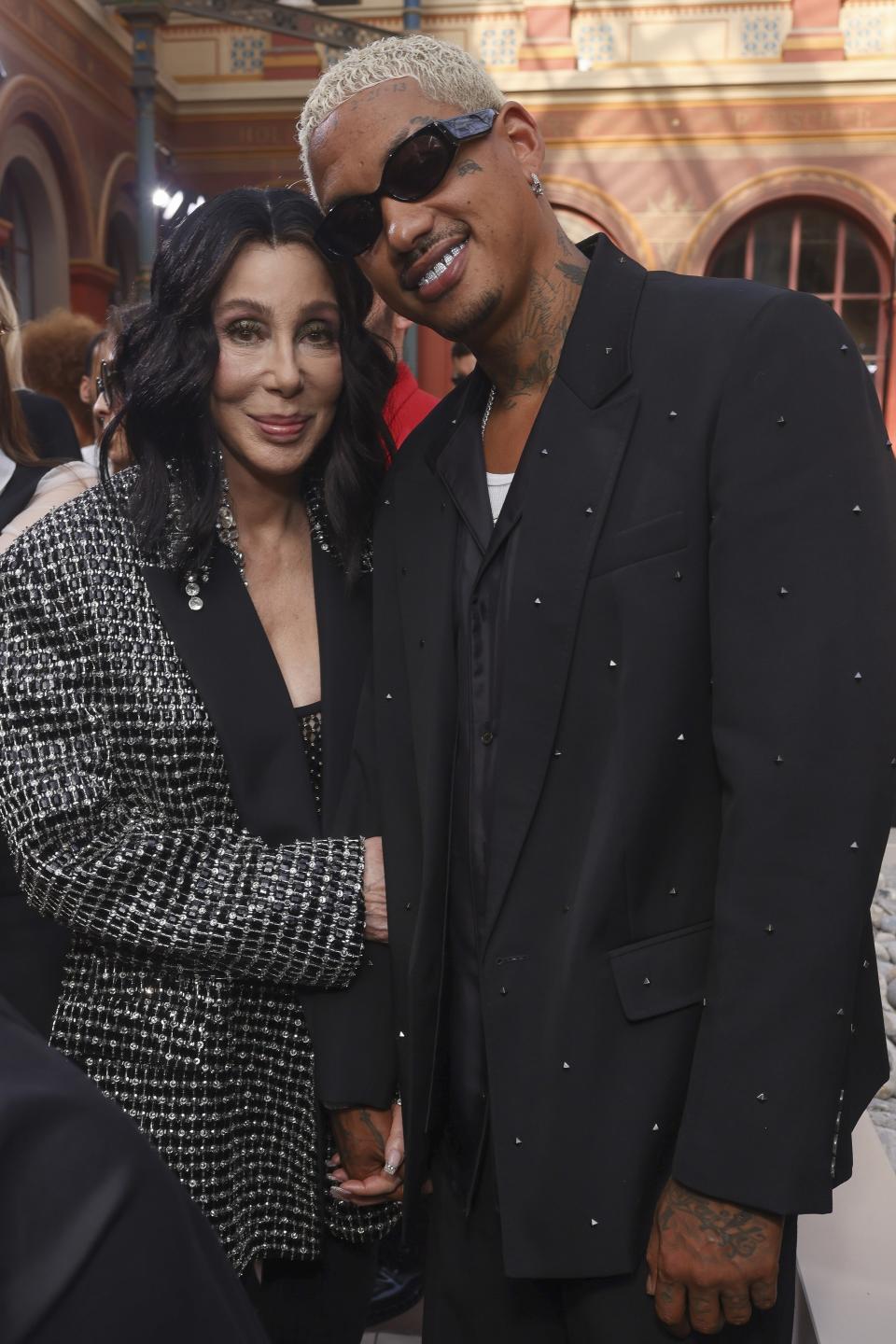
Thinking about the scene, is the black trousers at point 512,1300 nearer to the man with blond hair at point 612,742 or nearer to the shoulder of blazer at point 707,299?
the man with blond hair at point 612,742

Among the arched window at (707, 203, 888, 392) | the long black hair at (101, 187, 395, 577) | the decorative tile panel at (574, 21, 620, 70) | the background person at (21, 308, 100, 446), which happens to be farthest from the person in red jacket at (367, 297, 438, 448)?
the decorative tile panel at (574, 21, 620, 70)

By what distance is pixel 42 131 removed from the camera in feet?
31.6

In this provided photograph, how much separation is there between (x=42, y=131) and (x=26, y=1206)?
10.5 m

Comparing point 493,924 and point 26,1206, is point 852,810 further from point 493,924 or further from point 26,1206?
point 26,1206

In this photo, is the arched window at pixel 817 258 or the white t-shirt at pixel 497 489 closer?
the white t-shirt at pixel 497 489

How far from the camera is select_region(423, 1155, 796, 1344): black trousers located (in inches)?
52.1

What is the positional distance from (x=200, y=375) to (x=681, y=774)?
2.85ft

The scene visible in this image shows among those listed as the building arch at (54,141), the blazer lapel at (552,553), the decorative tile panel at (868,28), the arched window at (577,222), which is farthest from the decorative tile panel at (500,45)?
the blazer lapel at (552,553)

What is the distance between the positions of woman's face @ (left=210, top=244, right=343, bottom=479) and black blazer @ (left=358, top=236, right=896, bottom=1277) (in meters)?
0.44

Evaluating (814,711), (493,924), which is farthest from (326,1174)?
(814,711)

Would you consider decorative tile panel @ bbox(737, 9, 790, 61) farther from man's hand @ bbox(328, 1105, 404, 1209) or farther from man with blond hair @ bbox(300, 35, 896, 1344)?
man's hand @ bbox(328, 1105, 404, 1209)

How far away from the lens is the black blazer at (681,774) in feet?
3.90

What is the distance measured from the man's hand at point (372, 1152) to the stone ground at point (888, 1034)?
966 millimetres

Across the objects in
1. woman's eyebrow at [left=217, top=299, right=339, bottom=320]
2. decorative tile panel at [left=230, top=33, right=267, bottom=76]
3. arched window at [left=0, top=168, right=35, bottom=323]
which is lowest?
woman's eyebrow at [left=217, top=299, right=339, bottom=320]
